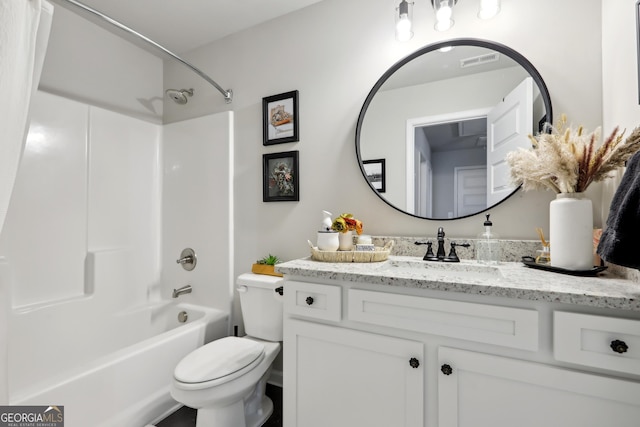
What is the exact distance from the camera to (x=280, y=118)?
6.15 feet

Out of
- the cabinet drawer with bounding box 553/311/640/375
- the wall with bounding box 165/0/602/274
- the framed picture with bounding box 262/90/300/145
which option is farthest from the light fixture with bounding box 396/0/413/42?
the cabinet drawer with bounding box 553/311/640/375

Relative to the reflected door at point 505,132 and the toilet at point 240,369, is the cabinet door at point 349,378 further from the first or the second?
the reflected door at point 505,132

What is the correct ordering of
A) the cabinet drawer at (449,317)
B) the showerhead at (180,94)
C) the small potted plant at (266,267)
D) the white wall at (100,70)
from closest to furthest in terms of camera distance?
the cabinet drawer at (449,317) < the small potted plant at (266,267) < the white wall at (100,70) < the showerhead at (180,94)

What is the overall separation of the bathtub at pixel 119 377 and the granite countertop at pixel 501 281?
0.88 meters

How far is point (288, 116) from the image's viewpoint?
1845 mm

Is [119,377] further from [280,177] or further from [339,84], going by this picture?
[339,84]

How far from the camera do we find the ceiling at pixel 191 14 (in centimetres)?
179

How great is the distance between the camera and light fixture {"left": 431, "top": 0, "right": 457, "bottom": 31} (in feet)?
4.33

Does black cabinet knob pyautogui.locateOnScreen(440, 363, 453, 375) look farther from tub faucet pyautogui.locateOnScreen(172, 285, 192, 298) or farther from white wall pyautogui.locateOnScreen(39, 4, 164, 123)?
white wall pyautogui.locateOnScreen(39, 4, 164, 123)

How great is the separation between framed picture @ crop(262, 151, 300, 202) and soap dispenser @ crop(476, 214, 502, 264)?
1.04m

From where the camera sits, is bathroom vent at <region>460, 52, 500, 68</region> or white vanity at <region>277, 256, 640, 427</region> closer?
white vanity at <region>277, 256, 640, 427</region>

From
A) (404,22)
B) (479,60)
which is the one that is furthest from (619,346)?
(404,22)

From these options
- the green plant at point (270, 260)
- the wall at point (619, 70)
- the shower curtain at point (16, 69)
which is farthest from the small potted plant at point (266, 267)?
→ the wall at point (619, 70)

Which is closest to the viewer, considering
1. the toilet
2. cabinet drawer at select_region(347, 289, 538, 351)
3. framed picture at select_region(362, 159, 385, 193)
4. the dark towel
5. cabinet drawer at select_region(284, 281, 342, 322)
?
the dark towel
